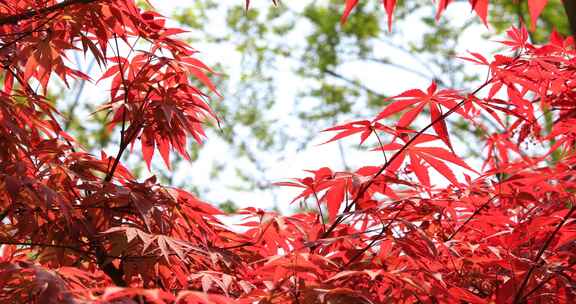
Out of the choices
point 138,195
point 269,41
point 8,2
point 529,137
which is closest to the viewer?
point 138,195

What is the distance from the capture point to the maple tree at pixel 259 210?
1.23 meters

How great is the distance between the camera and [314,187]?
137 cm

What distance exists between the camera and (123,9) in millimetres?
1551

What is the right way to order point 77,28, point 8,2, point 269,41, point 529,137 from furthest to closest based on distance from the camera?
point 269,41, point 529,137, point 8,2, point 77,28

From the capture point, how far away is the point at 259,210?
1.45m

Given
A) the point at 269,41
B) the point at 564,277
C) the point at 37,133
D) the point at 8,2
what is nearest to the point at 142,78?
the point at 37,133

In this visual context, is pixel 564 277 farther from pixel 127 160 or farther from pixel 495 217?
pixel 127 160

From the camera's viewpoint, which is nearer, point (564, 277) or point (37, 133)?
point (564, 277)

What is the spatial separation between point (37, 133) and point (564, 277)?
3.88 feet

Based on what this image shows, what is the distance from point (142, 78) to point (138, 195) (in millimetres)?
347

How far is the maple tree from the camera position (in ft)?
4.02

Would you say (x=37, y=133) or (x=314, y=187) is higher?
(x=37, y=133)

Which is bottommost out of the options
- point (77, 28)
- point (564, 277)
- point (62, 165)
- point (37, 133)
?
point (564, 277)

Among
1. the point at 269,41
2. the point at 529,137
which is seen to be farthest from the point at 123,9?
the point at 269,41
